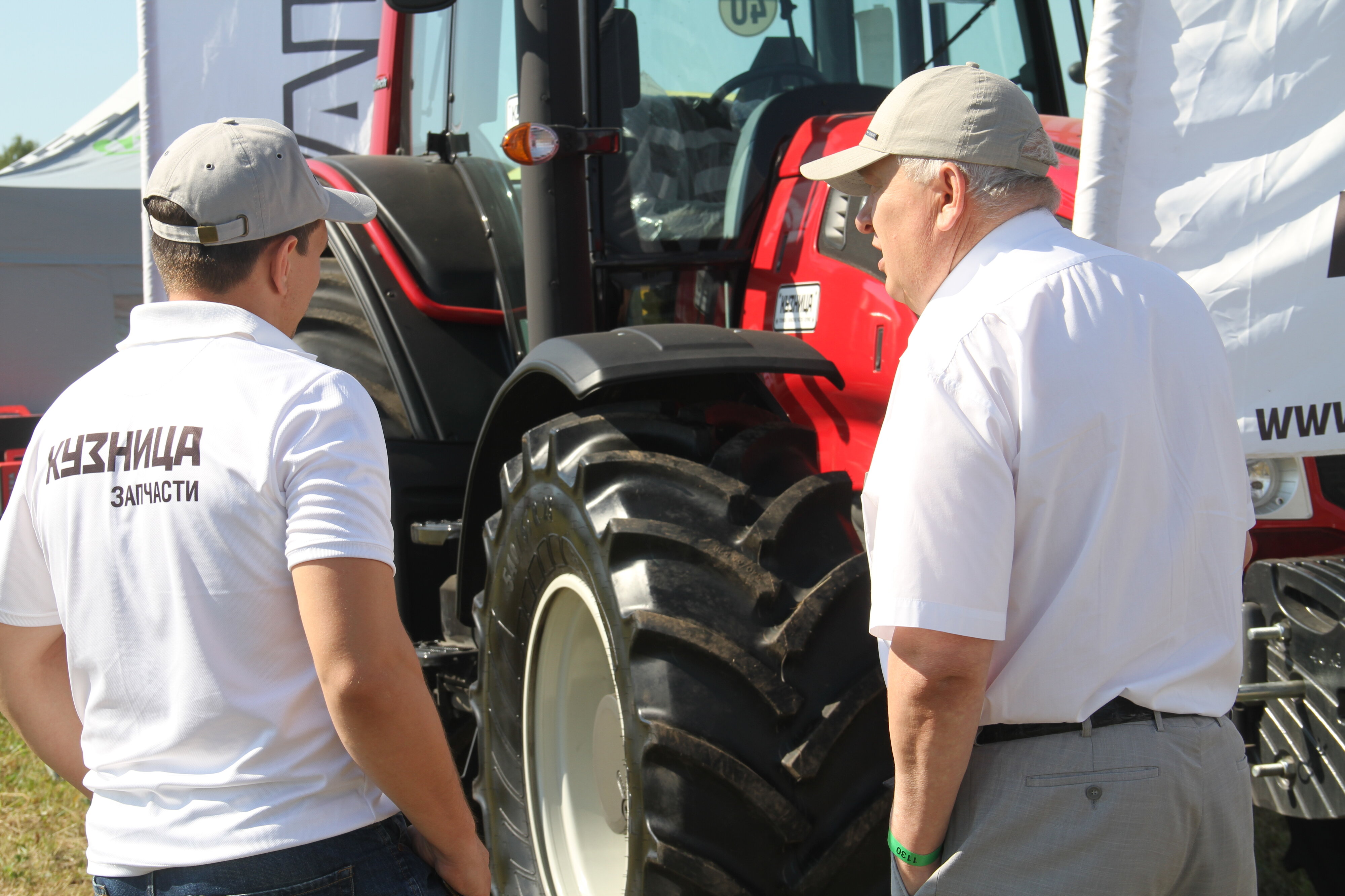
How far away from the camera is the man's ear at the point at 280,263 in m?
1.48

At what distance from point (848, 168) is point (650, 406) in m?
0.95

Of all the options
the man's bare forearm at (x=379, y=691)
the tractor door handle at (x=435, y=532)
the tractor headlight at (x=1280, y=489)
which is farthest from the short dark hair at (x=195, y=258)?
the tractor headlight at (x=1280, y=489)

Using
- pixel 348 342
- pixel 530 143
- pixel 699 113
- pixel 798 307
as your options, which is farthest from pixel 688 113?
pixel 348 342

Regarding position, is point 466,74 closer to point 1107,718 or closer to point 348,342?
point 348,342

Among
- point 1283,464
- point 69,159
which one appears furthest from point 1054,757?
point 69,159

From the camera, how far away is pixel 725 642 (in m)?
1.87

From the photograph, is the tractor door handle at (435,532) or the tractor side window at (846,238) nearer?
the tractor side window at (846,238)

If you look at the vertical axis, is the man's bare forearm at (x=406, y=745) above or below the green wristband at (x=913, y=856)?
above

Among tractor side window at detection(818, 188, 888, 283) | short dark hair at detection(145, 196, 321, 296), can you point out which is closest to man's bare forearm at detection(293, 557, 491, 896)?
short dark hair at detection(145, 196, 321, 296)

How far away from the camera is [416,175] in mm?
3547

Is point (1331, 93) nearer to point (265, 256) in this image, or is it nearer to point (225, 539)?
point (265, 256)

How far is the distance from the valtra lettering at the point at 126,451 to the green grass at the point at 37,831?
246cm

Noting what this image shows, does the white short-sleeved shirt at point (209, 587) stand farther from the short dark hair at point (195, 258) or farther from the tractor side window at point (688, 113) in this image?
the tractor side window at point (688, 113)

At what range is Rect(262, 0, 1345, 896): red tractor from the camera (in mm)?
1857
